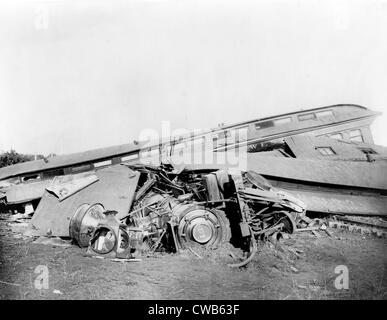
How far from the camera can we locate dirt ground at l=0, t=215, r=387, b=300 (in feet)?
16.0

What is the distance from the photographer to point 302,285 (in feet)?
16.8

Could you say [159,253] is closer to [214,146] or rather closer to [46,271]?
[46,271]

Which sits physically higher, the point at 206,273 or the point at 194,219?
the point at 194,219

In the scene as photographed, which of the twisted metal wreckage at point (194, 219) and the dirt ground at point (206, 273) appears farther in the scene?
the twisted metal wreckage at point (194, 219)

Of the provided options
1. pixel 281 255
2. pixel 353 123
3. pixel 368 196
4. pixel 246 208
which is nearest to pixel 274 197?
pixel 246 208

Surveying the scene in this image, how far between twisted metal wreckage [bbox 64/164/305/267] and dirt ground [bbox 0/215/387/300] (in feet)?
1.06

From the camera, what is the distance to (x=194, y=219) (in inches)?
269

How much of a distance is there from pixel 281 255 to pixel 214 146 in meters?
6.25

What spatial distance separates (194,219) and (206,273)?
1421mm

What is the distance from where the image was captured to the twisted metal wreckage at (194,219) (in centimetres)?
646

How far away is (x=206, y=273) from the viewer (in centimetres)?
565

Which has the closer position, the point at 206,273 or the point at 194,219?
the point at 206,273

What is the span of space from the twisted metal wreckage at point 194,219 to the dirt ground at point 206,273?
1.06ft
